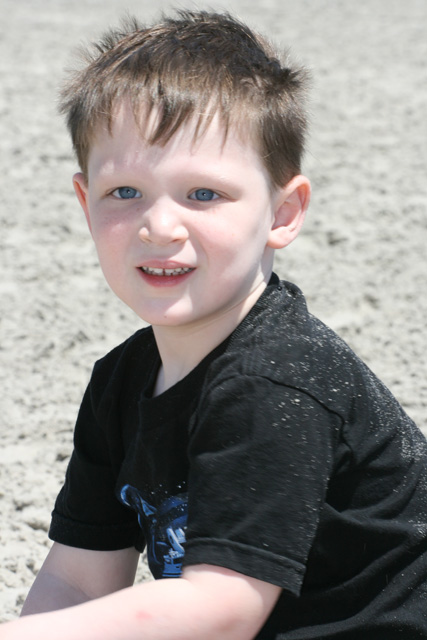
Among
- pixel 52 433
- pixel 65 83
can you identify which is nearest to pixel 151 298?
pixel 65 83

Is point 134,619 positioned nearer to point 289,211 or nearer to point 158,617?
point 158,617

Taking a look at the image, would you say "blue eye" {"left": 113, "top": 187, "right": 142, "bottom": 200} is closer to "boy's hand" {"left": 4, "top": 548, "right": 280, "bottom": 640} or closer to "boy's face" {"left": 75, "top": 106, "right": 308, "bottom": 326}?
"boy's face" {"left": 75, "top": 106, "right": 308, "bottom": 326}

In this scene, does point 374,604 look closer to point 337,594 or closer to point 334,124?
point 337,594

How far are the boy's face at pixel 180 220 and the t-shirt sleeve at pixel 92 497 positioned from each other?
0.27m

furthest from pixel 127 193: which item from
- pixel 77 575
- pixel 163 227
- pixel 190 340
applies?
pixel 77 575

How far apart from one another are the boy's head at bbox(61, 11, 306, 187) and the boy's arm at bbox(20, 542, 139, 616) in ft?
1.91

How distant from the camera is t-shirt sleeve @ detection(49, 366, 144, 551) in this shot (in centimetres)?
143

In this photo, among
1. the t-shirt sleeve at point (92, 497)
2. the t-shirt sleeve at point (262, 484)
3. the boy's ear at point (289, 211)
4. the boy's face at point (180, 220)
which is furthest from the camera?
the t-shirt sleeve at point (92, 497)

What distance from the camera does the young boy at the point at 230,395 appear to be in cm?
105

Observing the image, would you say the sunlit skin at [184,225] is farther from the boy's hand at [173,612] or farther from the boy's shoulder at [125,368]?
the boy's hand at [173,612]

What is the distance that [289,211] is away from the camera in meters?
1.30

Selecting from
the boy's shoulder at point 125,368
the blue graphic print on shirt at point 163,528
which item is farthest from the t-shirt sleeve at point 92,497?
the blue graphic print on shirt at point 163,528

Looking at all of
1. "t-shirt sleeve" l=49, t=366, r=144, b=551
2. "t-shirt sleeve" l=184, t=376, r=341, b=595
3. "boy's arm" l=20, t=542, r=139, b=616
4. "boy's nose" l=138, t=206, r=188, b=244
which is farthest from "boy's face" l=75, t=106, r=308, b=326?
"boy's arm" l=20, t=542, r=139, b=616

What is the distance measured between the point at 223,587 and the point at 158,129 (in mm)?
528
